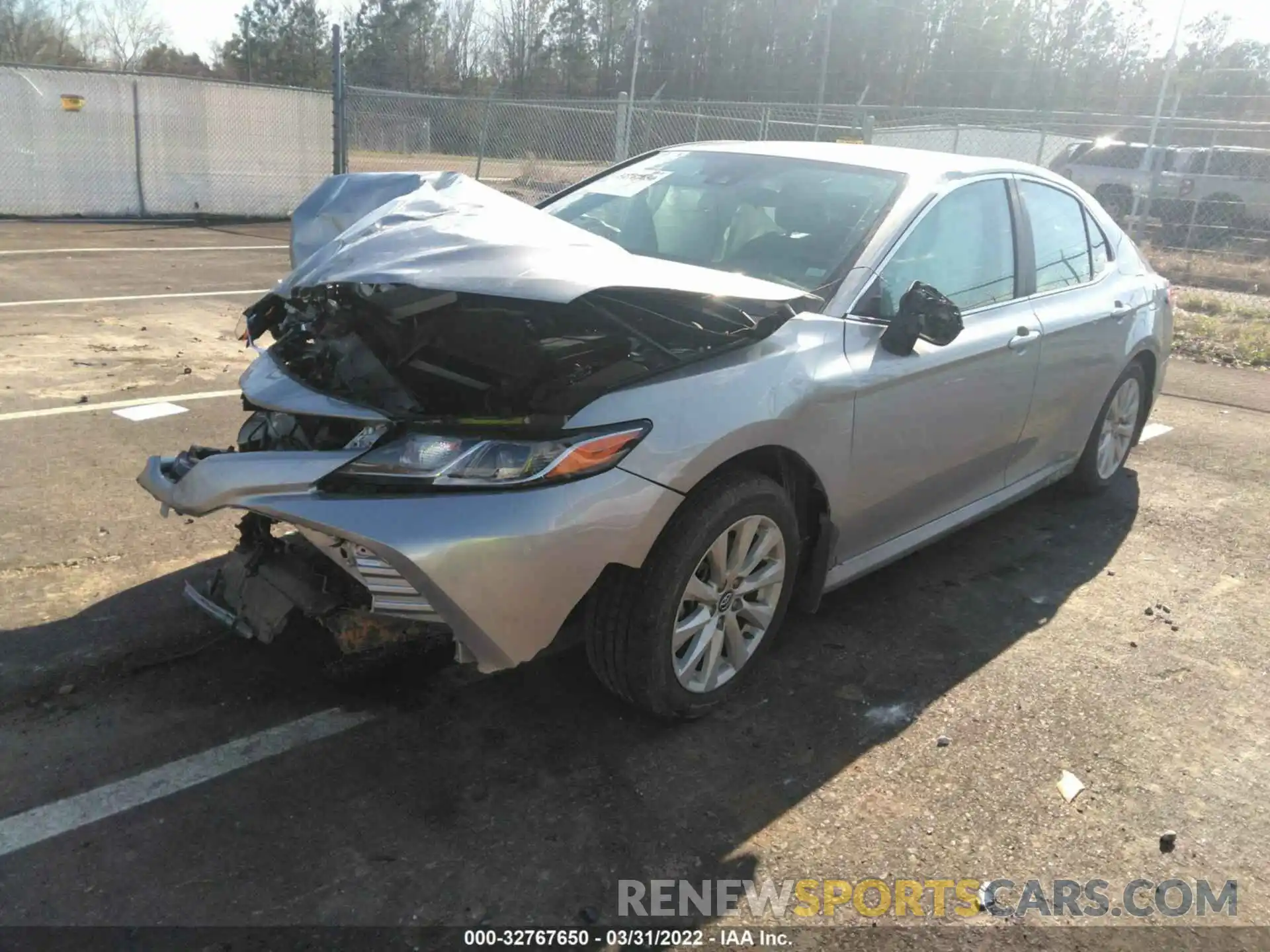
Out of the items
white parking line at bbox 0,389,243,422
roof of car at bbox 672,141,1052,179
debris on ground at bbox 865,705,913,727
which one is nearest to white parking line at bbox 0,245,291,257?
white parking line at bbox 0,389,243,422

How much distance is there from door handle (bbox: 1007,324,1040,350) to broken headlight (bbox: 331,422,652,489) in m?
2.13

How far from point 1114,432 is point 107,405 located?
570 cm

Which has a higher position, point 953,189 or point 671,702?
point 953,189

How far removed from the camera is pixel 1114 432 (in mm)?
5375

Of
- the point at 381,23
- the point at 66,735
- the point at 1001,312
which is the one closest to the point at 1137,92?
the point at 381,23

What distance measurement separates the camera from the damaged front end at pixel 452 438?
2.56m

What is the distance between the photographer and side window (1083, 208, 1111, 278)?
4.94 meters

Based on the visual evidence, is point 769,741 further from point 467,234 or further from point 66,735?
point 66,735

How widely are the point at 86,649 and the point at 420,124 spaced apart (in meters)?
15.1

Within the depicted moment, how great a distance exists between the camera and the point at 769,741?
310cm

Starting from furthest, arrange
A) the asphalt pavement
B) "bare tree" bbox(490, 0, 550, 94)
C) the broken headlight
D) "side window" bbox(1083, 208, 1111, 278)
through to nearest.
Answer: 1. "bare tree" bbox(490, 0, 550, 94)
2. "side window" bbox(1083, 208, 1111, 278)
3. the broken headlight
4. the asphalt pavement

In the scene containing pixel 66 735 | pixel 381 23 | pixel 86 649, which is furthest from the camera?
pixel 381 23

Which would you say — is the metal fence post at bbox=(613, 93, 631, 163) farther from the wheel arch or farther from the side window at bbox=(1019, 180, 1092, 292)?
the wheel arch

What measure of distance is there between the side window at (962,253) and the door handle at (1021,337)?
15cm
